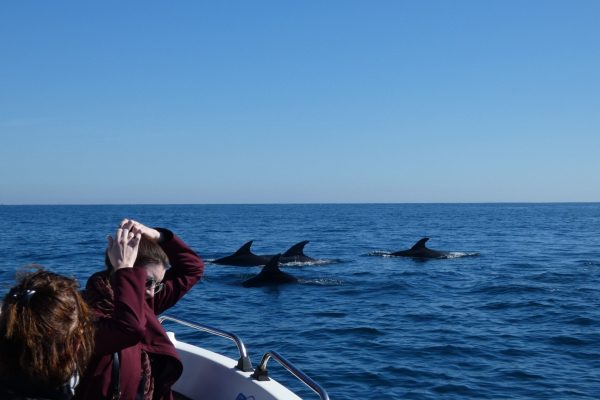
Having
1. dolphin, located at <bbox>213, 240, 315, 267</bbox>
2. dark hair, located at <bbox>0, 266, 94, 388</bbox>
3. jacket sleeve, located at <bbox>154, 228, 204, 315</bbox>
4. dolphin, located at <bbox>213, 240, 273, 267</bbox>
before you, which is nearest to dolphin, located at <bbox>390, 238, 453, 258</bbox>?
dolphin, located at <bbox>213, 240, 315, 267</bbox>

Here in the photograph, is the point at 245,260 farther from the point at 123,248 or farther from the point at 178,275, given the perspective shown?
the point at 123,248

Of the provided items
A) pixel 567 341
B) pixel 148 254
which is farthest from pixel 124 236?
pixel 567 341

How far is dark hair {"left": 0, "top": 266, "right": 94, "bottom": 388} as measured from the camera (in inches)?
94.4

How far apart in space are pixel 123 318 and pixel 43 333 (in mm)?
575

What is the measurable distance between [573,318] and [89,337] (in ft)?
46.4

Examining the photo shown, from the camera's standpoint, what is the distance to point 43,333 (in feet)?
7.86

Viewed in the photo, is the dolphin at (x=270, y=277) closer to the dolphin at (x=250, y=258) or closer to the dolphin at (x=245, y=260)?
the dolphin at (x=250, y=258)

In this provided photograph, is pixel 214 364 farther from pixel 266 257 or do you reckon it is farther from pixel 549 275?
pixel 266 257

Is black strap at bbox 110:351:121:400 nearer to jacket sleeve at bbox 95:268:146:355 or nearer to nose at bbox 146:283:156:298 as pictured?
jacket sleeve at bbox 95:268:146:355

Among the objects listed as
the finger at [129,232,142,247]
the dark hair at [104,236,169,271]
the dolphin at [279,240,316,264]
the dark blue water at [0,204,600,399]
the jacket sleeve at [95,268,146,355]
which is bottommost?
the dark blue water at [0,204,600,399]

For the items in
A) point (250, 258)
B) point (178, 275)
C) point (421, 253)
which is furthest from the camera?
point (421, 253)

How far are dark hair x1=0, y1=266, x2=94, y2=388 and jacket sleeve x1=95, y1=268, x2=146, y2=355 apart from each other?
412mm

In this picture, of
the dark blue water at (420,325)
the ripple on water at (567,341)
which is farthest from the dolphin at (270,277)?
the ripple on water at (567,341)

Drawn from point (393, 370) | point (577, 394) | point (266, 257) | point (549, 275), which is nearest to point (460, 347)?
point (393, 370)
